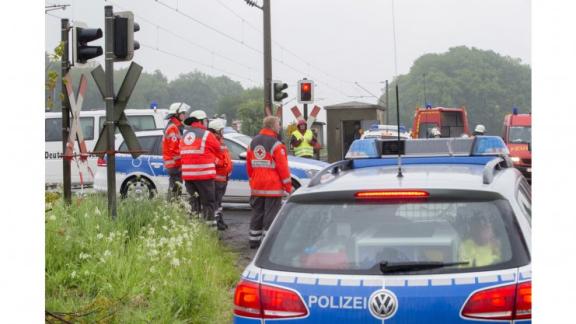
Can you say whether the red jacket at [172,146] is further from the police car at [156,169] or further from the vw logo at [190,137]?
the police car at [156,169]

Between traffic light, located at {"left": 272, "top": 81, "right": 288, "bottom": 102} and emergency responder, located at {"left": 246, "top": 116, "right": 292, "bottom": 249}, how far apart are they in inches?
378

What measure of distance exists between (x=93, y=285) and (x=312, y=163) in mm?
9289

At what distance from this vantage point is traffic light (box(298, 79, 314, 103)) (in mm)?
21703

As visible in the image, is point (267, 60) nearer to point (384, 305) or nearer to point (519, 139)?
point (519, 139)

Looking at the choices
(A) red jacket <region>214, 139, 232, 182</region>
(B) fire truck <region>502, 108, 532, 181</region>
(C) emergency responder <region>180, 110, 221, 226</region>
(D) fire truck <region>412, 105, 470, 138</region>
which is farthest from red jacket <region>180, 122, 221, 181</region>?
(D) fire truck <region>412, 105, 470, 138</region>

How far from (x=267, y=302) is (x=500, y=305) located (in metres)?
1.08

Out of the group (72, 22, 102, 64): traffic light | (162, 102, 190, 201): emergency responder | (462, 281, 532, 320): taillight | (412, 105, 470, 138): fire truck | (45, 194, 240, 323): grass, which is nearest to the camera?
(462, 281, 532, 320): taillight

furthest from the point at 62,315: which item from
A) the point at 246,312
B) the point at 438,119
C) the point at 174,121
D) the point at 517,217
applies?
the point at 438,119

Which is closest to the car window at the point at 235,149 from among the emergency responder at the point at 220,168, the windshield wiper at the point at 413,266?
the emergency responder at the point at 220,168

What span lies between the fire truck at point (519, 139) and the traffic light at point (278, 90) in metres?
7.26

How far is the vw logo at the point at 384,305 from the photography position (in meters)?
3.98

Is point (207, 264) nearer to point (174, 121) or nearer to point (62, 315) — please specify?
point (62, 315)

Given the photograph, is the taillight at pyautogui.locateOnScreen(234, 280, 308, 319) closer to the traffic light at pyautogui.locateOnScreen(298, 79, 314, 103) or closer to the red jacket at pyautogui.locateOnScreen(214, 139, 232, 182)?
the red jacket at pyautogui.locateOnScreen(214, 139, 232, 182)

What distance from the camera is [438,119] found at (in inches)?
1340
